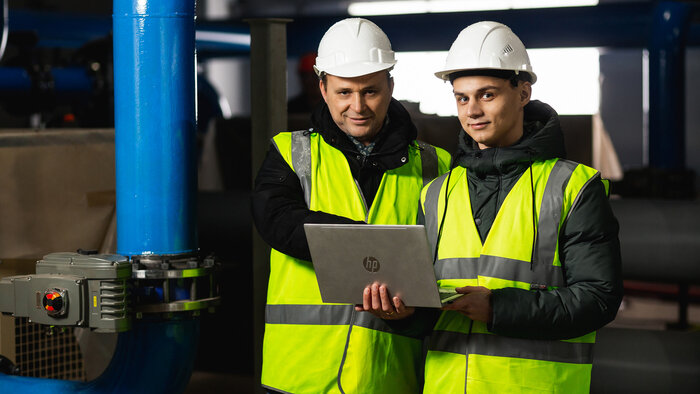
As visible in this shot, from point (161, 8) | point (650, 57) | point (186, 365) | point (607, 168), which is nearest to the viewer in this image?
point (161, 8)

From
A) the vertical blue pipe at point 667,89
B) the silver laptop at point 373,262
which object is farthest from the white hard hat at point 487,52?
the vertical blue pipe at point 667,89

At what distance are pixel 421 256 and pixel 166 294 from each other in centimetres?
76

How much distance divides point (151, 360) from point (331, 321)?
484 mm

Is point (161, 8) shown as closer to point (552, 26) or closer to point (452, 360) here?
point (452, 360)

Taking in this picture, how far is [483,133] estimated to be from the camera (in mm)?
1837

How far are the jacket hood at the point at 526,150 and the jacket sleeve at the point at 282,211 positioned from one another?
32 centimetres

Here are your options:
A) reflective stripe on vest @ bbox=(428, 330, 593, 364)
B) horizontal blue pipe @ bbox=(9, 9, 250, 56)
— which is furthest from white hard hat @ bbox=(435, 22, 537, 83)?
horizontal blue pipe @ bbox=(9, 9, 250, 56)

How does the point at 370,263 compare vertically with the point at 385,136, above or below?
below

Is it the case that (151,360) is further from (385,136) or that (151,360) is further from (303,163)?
(385,136)

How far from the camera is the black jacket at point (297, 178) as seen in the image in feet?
6.79

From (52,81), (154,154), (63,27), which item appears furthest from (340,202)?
(63,27)

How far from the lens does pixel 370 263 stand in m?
1.75

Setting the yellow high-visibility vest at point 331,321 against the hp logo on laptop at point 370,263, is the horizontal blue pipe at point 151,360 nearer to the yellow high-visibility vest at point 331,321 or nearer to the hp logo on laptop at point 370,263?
the yellow high-visibility vest at point 331,321

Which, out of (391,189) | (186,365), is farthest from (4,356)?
(391,189)
